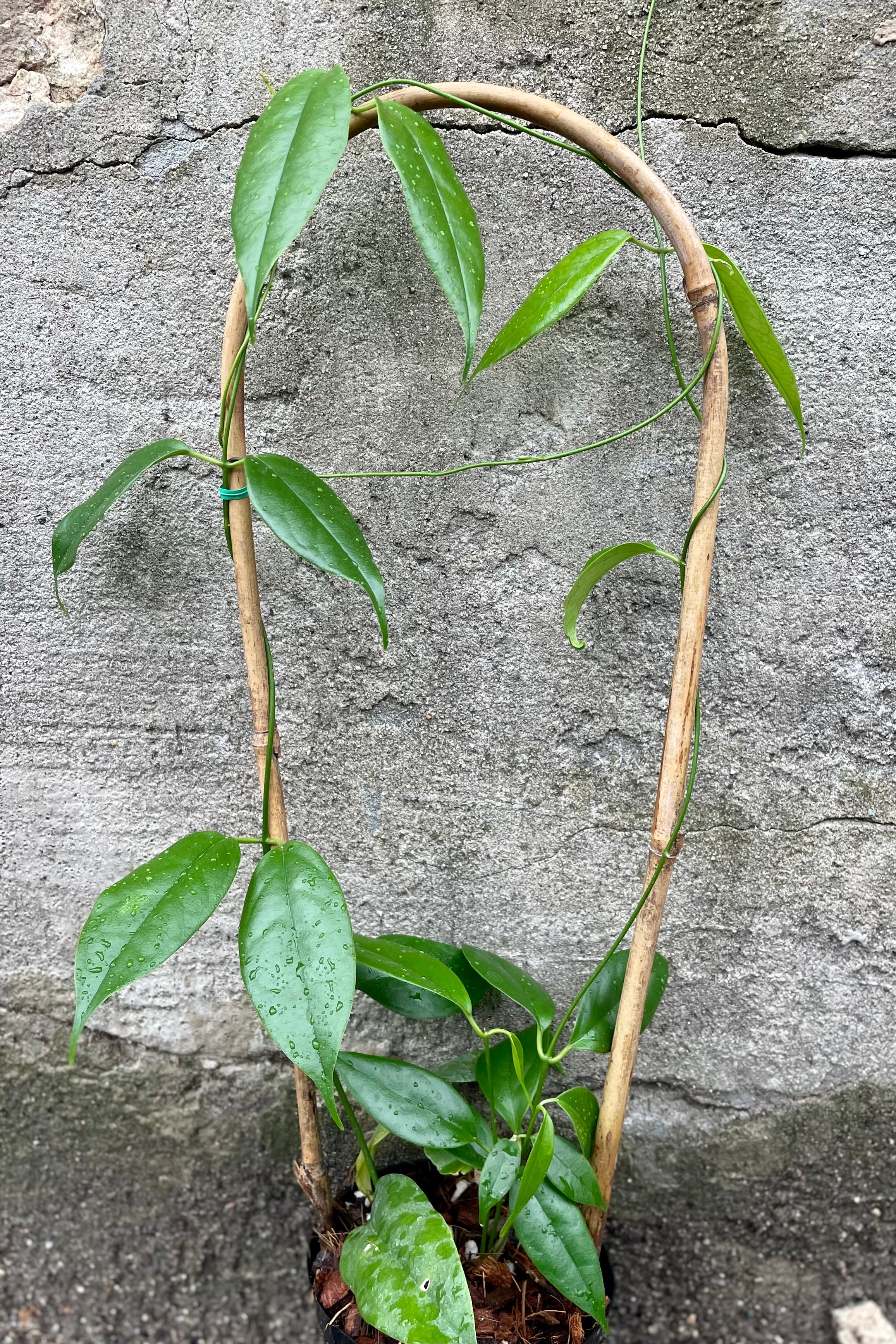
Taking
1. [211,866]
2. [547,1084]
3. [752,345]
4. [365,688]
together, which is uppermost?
[752,345]

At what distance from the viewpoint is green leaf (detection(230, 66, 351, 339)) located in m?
0.51

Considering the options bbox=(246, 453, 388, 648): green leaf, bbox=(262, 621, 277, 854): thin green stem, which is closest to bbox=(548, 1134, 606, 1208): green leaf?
bbox=(262, 621, 277, 854): thin green stem

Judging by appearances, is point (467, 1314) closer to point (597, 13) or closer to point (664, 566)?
point (664, 566)

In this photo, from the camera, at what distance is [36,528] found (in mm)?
956

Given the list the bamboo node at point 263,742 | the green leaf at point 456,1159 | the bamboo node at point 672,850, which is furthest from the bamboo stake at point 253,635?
the bamboo node at point 672,850

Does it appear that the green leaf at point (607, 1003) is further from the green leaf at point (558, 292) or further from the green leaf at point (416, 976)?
the green leaf at point (558, 292)

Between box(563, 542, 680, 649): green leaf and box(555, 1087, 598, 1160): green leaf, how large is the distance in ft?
1.42

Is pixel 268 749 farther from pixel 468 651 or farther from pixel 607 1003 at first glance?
pixel 607 1003

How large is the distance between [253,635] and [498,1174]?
530 millimetres

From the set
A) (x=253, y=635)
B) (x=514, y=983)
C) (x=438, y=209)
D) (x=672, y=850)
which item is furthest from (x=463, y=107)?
(x=514, y=983)

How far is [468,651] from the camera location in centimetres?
96

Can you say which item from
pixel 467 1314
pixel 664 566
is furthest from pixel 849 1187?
pixel 664 566

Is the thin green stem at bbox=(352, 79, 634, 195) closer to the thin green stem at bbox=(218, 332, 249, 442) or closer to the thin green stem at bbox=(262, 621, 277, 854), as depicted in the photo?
the thin green stem at bbox=(218, 332, 249, 442)

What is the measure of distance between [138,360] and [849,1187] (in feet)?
4.09
